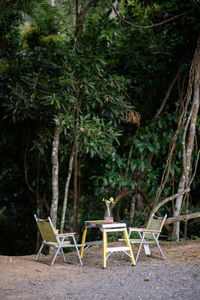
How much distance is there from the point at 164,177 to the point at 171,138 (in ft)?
2.68

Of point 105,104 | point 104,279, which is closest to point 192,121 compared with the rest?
point 105,104

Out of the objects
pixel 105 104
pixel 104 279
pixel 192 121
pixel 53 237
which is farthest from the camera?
pixel 192 121

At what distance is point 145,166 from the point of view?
7.59 m

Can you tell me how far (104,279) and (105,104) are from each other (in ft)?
11.5

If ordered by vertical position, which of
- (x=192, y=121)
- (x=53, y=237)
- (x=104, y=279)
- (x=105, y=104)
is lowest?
(x=104, y=279)

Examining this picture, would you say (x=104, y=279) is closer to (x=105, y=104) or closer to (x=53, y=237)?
(x=53, y=237)

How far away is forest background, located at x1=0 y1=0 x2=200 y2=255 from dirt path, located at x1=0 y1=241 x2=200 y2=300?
140 cm

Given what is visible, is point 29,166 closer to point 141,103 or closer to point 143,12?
point 141,103

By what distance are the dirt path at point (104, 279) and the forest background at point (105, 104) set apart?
1404mm

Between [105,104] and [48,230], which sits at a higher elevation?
[105,104]

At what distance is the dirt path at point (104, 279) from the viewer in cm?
332

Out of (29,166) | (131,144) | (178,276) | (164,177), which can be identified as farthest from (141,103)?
(178,276)

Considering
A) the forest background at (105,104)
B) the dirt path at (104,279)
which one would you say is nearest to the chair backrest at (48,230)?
the dirt path at (104,279)

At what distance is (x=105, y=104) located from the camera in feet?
22.0
